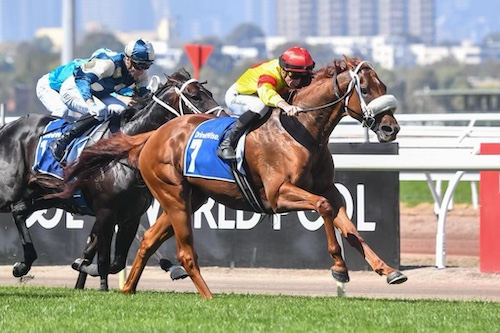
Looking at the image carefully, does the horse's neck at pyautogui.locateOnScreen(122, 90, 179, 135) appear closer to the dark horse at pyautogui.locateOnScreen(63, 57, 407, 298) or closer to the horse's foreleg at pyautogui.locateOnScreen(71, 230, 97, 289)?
the dark horse at pyautogui.locateOnScreen(63, 57, 407, 298)

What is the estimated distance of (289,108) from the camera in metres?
9.49

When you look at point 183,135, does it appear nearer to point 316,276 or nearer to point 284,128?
point 284,128

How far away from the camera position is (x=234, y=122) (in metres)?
9.86

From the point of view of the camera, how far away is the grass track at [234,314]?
7.80 metres

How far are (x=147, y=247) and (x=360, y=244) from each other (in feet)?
5.52

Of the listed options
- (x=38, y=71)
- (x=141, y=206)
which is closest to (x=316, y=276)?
(x=141, y=206)

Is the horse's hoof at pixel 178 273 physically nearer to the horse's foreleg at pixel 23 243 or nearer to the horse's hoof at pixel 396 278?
the horse's foreleg at pixel 23 243

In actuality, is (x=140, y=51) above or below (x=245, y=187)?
above

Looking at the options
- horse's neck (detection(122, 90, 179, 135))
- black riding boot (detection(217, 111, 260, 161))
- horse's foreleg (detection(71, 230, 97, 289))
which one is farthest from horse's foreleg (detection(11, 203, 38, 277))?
black riding boot (detection(217, 111, 260, 161))

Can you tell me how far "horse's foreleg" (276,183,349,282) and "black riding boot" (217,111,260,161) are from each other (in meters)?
0.49

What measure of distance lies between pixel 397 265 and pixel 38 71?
9174 cm

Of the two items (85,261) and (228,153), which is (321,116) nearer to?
(228,153)

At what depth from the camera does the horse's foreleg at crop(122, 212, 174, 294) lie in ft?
32.7

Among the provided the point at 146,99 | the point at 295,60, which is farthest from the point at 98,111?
the point at 295,60
